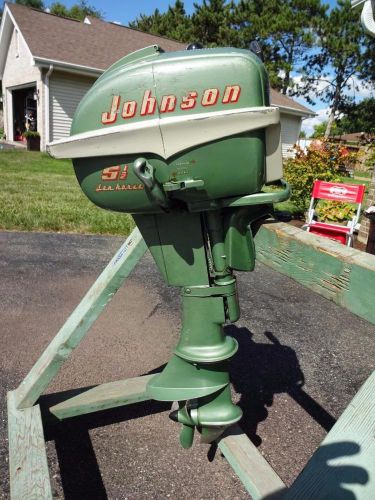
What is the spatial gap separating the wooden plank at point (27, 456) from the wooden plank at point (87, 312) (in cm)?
7

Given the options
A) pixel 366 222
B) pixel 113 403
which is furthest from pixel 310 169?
pixel 113 403

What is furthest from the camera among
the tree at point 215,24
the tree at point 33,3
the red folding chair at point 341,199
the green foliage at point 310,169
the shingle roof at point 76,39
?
the tree at point 33,3

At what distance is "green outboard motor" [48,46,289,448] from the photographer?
44.4 inches

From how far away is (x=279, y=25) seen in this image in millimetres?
27844

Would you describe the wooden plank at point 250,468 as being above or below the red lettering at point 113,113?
below

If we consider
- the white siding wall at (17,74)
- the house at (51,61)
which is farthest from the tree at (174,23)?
the white siding wall at (17,74)

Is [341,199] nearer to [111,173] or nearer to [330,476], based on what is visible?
[111,173]

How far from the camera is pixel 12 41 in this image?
16.8m

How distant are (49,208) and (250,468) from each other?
206 inches

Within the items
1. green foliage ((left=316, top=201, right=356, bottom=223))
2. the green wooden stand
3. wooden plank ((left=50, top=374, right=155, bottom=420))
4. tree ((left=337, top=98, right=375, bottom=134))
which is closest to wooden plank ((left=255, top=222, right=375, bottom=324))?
the green wooden stand

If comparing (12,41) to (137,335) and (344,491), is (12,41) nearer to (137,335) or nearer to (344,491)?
(137,335)

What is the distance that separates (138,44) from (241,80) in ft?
59.7

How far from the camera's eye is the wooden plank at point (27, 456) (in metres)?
1.27

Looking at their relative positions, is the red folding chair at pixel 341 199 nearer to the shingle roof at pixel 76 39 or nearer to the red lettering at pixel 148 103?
the red lettering at pixel 148 103
